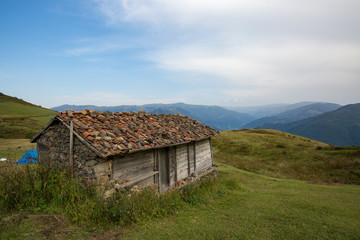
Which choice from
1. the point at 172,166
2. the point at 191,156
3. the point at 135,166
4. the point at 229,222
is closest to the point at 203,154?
the point at 191,156

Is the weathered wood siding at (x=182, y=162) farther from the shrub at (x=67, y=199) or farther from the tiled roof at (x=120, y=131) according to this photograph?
the shrub at (x=67, y=199)

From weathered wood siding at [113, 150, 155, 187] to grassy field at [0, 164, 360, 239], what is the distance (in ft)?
7.24

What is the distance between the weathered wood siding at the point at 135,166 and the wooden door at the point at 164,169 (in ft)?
1.79

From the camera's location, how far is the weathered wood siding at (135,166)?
782 centimetres

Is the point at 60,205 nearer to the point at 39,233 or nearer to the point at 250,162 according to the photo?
the point at 39,233

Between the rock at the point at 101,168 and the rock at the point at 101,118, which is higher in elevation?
the rock at the point at 101,118

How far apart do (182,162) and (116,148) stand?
18.1 ft

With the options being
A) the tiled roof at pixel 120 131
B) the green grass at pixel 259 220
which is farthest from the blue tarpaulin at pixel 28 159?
the green grass at pixel 259 220

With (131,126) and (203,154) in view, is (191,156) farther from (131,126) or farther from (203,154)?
(131,126)

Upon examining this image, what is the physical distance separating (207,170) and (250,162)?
11428 millimetres

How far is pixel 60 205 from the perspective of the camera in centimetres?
625

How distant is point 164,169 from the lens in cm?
1034

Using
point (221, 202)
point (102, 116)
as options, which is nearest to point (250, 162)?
point (221, 202)

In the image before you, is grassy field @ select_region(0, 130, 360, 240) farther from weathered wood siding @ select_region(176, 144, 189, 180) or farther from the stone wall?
weathered wood siding @ select_region(176, 144, 189, 180)
